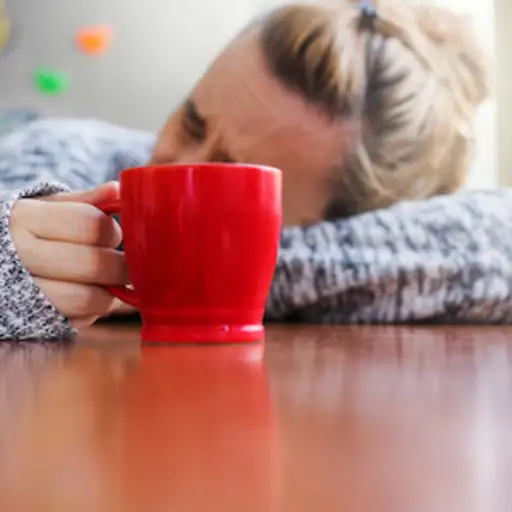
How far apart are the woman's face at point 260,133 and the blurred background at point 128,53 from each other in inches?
4.7

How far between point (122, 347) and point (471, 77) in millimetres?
811

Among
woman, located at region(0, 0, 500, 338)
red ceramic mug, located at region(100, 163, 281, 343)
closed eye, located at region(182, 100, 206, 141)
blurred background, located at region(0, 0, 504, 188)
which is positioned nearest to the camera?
red ceramic mug, located at region(100, 163, 281, 343)

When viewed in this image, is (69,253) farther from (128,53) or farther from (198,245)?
(128,53)

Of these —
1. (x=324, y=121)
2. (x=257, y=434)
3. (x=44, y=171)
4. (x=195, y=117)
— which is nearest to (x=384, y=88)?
(x=324, y=121)

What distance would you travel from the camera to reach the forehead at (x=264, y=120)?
3.38 feet

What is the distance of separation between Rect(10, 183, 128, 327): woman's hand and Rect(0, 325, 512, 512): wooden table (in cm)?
16

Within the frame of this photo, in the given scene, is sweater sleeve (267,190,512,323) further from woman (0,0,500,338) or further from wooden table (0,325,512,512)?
wooden table (0,325,512,512)

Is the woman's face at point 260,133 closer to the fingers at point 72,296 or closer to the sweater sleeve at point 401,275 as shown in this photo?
the sweater sleeve at point 401,275

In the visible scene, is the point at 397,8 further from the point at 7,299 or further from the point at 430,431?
the point at 430,431

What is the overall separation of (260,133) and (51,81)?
0.44 meters

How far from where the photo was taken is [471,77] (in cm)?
116

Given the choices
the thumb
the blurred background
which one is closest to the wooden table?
the thumb

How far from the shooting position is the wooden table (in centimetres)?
17

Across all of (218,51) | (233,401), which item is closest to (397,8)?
(218,51)
